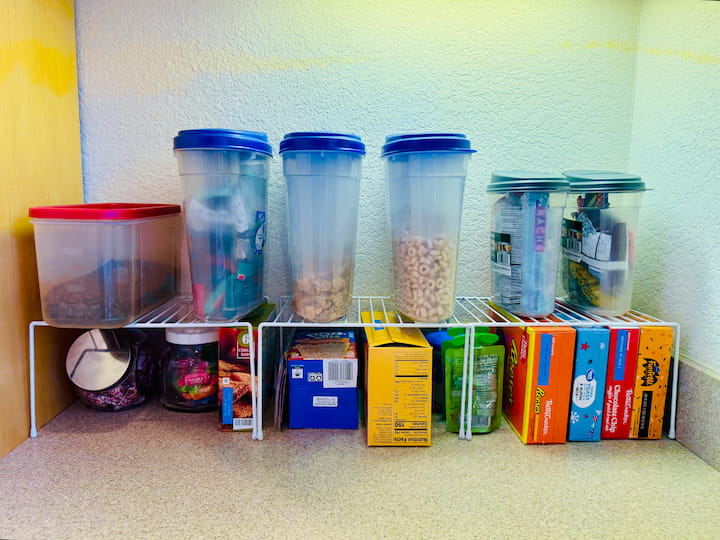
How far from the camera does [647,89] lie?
3.99 ft

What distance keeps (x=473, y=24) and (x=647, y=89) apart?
17.2 inches

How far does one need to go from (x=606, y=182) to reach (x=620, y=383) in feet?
1.35

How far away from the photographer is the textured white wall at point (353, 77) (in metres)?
1.23

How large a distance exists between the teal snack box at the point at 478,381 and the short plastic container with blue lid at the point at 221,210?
45 centimetres

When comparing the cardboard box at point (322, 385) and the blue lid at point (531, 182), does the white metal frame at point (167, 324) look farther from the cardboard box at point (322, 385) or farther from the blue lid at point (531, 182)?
the blue lid at point (531, 182)

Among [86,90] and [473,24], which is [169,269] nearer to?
[86,90]

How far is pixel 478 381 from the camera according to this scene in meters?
1.07

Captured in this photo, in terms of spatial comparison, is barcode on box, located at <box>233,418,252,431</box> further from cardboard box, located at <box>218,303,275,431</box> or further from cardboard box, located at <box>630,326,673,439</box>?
cardboard box, located at <box>630,326,673,439</box>

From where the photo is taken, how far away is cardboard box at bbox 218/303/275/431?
1056 millimetres

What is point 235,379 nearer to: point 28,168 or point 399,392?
point 399,392

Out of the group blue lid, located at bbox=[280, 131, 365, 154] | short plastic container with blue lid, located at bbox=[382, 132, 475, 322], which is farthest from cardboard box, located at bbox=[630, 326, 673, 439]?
blue lid, located at bbox=[280, 131, 365, 154]

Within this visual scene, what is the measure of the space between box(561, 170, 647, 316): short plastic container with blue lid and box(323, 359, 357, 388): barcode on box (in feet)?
1.76

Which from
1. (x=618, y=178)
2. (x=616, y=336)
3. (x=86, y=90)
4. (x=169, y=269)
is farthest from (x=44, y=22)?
(x=616, y=336)

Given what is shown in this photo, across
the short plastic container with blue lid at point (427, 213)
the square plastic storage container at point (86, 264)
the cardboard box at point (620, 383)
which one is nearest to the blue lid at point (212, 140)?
the square plastic storage container at point (86, 264)
